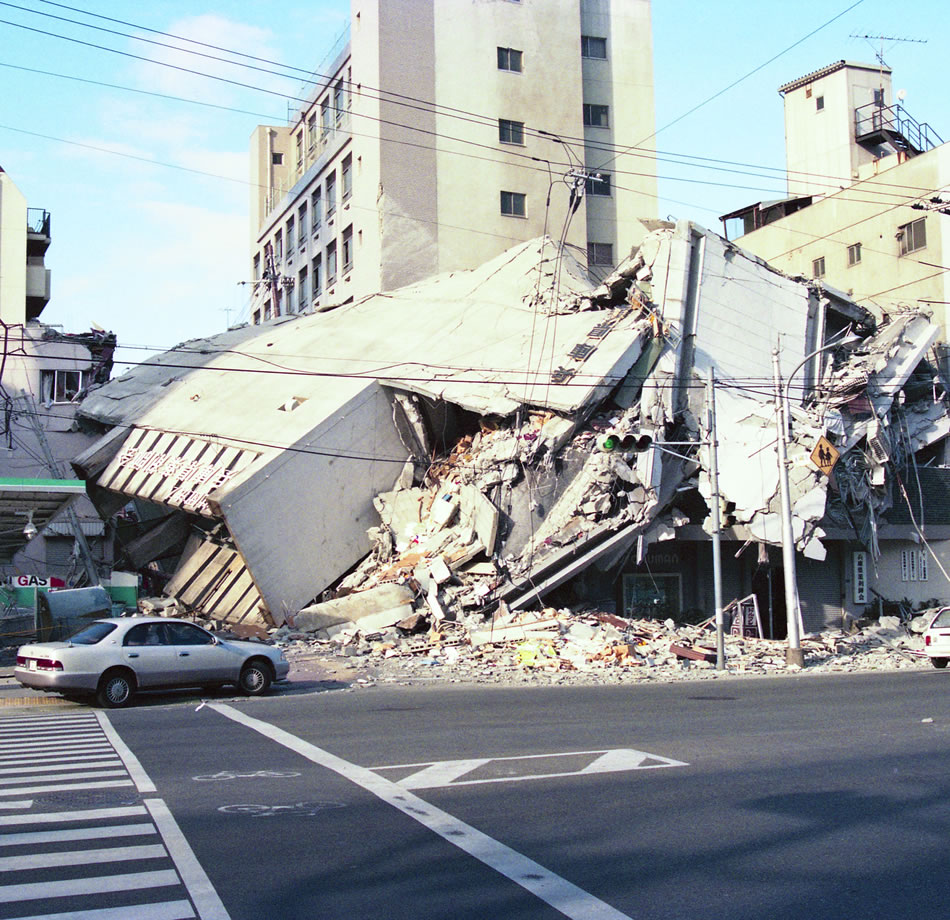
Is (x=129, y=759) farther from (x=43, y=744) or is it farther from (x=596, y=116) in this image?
(x=596, y=116)

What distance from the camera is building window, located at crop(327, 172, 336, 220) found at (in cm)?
5797

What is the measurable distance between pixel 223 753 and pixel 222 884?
5.27 m

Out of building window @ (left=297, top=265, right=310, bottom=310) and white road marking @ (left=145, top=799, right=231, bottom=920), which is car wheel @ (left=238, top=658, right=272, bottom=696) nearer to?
white road marking @ (left=145, top=799, right=231, bottom=920)

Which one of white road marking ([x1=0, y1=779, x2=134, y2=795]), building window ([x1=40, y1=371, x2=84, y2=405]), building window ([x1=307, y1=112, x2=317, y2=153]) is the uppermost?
building window ([x1=307, y1=112, x2=317, y2=153])

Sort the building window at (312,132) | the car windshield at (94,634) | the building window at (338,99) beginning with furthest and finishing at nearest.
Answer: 1. the building window at (312,132)
2. the building window at (338,99)
3. the car windshield at (94,634)

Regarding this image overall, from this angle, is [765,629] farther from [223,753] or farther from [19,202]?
[19,202]

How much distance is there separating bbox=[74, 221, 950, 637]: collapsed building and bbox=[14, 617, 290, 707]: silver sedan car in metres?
9.33

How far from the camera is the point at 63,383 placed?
38.8 m

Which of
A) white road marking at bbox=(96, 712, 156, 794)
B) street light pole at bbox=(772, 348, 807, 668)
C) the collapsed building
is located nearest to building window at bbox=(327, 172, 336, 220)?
the collapsed building

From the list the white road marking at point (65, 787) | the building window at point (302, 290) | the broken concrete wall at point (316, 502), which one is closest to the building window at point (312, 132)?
the building window at point (302, 290)

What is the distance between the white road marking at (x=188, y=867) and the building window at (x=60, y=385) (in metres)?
32.7

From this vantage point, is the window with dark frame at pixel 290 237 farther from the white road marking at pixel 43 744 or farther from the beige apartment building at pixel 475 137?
the white road marking at pixel 43 744

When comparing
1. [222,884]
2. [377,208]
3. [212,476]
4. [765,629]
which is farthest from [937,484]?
[222,884]

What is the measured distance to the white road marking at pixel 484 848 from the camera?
5922 millimetres
